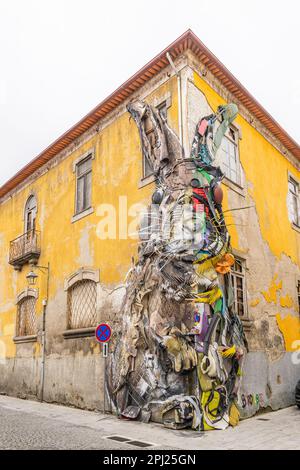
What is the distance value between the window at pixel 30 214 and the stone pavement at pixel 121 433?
759 cm

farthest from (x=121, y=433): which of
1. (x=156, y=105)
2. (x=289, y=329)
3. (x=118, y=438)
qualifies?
(x=156, y=105)

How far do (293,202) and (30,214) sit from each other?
986cm

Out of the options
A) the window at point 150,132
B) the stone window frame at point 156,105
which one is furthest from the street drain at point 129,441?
the window at point 150,132

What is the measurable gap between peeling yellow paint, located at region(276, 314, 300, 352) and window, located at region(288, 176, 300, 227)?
364 centimetres

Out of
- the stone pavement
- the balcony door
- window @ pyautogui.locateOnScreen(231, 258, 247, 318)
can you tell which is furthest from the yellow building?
the stone pavement

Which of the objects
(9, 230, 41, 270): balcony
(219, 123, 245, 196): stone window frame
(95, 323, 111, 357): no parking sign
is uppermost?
(219, 123, 245, 196): stone window frame

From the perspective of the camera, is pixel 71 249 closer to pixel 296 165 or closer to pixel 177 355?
pixel 177 355

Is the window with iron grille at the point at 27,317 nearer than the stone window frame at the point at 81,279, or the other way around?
the stone window frame at the point at 81,279

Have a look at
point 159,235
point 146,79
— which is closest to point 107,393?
point 159,235

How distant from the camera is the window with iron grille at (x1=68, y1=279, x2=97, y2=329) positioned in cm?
1285

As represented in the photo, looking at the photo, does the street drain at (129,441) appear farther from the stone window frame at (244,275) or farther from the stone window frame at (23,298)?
the stone window frame at (23,298)

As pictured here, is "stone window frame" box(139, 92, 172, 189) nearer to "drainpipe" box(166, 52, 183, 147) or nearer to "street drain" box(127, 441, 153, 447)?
"drainpipe" box(166, 52, 183, 147)

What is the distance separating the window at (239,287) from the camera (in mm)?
11562

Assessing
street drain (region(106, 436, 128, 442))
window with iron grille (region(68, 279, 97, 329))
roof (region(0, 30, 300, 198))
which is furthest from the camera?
window with iron grille (region(68, 279, 97, 329))
